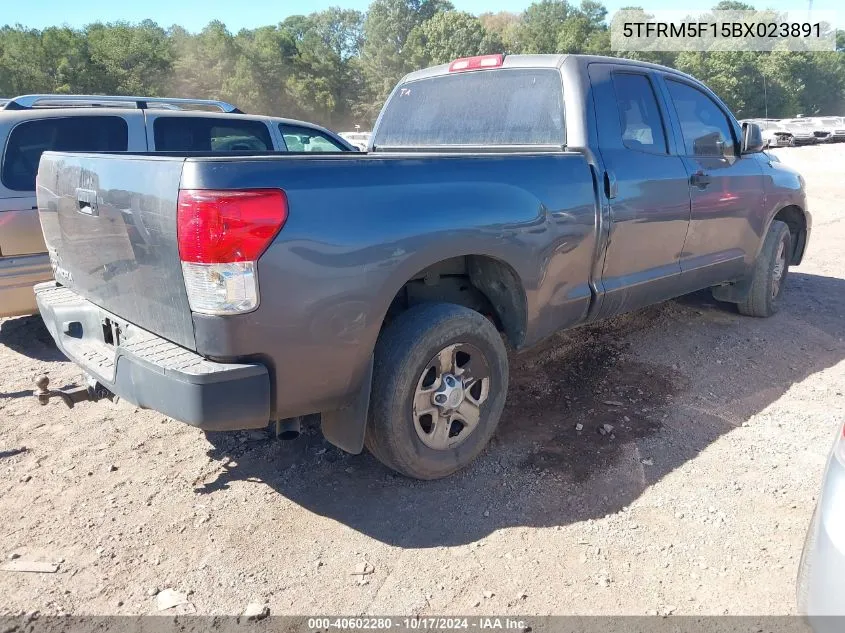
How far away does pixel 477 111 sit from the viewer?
4289 mm

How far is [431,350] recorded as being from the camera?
2.97 m

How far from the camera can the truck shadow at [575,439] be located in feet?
9.93

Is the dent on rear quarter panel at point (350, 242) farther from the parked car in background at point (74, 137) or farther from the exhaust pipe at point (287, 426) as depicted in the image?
the parked car in background at point (74, 137)

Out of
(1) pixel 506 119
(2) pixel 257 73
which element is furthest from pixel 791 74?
(1) pixel 506 119

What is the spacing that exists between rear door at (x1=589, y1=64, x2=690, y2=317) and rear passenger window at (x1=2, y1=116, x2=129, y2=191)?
3.72 metres

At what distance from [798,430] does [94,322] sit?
371cm

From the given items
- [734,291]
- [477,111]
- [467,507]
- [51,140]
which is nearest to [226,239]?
[467,507]

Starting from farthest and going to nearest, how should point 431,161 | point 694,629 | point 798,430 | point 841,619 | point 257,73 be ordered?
point 257,73, point 798,430, point 431,161, point 694,629, point 841,619

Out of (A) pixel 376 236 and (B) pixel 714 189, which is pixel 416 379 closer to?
(A) pixel 376 236

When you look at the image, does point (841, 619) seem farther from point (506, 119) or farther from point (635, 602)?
point (506, 119)

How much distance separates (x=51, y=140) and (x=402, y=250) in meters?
3.79

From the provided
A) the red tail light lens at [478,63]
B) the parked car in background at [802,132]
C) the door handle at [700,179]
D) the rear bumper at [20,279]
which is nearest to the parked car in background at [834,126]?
the parked car in background at [802,132]

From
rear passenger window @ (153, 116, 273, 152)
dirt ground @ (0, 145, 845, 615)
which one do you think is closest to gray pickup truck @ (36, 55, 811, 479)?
A: dirt ground @ (0, 145, 845, 615)

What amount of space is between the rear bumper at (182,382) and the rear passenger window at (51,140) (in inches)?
102
